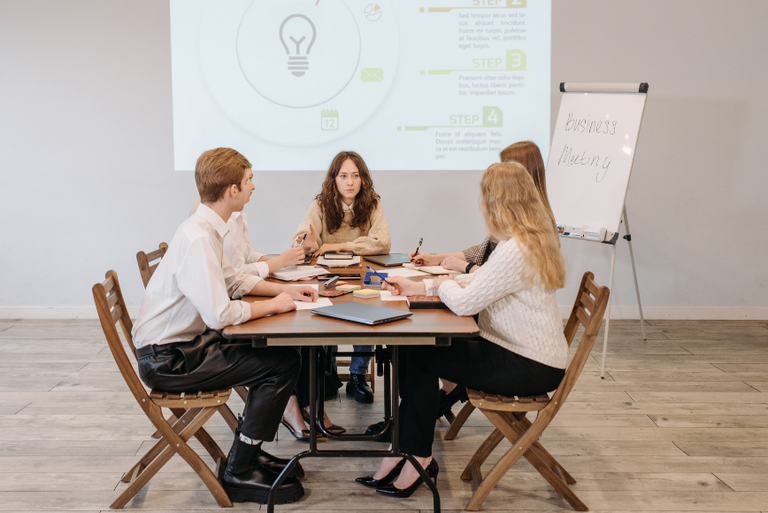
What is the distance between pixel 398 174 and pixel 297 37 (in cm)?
120

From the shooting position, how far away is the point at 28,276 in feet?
14.8

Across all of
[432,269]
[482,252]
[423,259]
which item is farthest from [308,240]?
[482,252]

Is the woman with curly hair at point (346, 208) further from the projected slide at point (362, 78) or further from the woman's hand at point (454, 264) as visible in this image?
the projected slide at point (362, 78)

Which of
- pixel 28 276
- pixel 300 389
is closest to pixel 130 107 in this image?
pixel 28 276

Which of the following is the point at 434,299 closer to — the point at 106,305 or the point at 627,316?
the point at 106,305

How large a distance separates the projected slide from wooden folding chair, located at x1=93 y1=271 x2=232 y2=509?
2425 mm

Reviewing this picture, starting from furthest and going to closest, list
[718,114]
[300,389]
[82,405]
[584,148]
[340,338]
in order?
[718,114], [584,148], [82,405], [300,389], [340,338]

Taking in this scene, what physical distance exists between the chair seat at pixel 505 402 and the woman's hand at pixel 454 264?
2.58 ft

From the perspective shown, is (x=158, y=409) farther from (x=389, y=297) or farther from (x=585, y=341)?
(x=585, y=341)

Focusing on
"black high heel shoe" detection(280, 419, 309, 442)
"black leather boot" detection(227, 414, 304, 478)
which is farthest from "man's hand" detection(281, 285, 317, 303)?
"black high heel shoe" detection(280, 419, 309, 442)

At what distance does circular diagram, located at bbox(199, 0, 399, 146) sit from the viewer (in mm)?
4176

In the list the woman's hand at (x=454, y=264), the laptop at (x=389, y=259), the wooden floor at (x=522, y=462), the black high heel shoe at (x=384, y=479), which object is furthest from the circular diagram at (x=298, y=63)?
the black high heel shoe at (x=384, y=479)

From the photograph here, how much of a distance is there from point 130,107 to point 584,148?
3199mm

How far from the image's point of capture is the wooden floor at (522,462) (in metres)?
2.12
